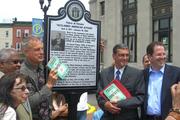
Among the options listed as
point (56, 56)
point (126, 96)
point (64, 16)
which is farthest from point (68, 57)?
point (126, 96)

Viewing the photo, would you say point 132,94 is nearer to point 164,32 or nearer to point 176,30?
point 176,30

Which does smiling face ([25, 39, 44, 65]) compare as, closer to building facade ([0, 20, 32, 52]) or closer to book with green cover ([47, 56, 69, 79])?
book with green cover ([47, 56, 69, 79])

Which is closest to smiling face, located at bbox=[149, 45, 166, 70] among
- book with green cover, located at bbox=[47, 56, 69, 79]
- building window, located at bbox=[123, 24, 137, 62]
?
book with green cover, located at bbox=[47, 56, 69, 79]

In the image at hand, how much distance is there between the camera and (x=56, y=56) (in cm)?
572

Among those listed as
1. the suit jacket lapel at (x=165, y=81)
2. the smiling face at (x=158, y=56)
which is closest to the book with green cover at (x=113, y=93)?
the suit jacket lapel at (x=165, y=81)

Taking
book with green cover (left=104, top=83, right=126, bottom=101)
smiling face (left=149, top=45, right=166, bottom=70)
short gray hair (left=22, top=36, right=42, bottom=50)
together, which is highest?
short gray hair (left=22, top=36, right=42, bottom=50)

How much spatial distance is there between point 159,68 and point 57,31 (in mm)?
1497

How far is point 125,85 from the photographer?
579 cm

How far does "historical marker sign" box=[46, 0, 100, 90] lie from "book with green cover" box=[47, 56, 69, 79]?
23 centimetres

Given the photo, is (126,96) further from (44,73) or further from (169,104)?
(44,73)

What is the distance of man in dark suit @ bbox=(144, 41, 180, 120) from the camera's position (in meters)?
5.59

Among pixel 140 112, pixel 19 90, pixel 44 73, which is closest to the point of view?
pixel 19 90

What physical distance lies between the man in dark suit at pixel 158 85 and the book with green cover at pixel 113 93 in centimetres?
35

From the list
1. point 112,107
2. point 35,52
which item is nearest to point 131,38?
point 112,107
